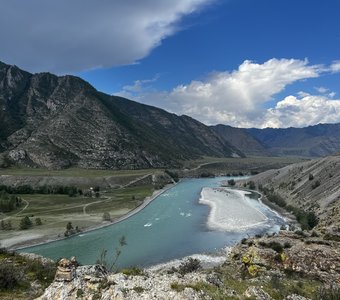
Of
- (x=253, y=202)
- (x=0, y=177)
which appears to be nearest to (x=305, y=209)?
(x=253, y=202)

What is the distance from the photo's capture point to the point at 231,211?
358 ft

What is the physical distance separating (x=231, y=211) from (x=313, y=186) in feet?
86.3

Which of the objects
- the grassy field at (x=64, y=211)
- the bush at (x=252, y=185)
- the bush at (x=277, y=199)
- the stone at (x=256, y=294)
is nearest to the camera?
the stone at (x=256, y=294)

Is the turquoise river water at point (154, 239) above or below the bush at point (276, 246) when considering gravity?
below

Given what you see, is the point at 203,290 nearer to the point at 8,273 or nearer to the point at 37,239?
the point at 8,273

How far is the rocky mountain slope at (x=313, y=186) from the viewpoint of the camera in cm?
9462

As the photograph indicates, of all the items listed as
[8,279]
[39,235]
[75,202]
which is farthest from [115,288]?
[75,202]

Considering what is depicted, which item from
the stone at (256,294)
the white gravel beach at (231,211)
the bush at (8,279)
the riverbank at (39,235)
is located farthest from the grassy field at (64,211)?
the stone at (256,294)

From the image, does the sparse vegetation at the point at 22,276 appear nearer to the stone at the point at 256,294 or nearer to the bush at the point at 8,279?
the bush at the point at 8,279

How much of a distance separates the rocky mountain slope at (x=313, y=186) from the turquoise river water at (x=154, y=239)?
1006 centimetres

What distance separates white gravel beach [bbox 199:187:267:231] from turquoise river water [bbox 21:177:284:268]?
246 centimetres

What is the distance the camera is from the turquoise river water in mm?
67125

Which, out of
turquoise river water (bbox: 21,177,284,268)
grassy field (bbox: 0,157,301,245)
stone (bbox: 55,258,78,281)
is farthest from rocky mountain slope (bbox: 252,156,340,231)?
stone (bbox: 55,258,78,281)

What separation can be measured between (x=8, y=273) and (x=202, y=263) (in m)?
36.4
